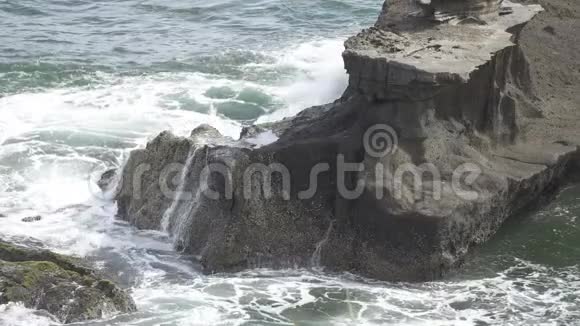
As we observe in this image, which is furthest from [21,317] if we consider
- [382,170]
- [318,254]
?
[382,170]

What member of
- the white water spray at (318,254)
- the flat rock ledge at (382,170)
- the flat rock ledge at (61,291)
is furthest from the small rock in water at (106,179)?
the white water spray at (318,254)

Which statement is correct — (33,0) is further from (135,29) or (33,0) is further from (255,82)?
(255,82)

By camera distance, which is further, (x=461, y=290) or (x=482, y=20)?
(x=482, y=20)

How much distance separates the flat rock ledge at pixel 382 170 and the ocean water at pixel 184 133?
11.7 inches

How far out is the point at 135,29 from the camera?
2162 cm

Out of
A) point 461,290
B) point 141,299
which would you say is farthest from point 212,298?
point 461,290

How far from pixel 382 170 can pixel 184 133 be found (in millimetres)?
5471

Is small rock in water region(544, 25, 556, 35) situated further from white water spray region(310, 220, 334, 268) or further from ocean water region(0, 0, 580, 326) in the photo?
white water spray region(310, 220, 334, 268)

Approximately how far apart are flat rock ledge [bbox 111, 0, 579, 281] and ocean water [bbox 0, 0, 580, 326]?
0.30 m

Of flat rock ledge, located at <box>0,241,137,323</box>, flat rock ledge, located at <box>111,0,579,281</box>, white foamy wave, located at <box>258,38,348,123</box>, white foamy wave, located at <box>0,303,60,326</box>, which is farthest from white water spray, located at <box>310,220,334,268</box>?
white foamy wave, located at <box>258,38,348,123</box>

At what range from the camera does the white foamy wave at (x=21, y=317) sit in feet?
30.3

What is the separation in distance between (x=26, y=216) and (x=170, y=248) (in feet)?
7.07

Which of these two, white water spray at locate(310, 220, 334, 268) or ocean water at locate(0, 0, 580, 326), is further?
white water spray at locate(310, 220, 334, 268)

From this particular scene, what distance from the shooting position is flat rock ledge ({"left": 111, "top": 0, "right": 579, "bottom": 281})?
1035 cm
